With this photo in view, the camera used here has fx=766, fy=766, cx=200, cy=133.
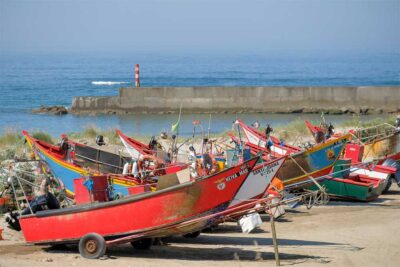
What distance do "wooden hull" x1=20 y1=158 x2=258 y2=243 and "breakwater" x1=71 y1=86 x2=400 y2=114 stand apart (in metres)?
31.0

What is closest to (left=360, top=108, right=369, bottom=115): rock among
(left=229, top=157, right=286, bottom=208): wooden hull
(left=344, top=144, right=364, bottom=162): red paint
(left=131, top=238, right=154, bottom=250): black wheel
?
(left=344, top=144, right=364, bottom=162): red paint

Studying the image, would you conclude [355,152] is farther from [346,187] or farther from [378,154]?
[346,187]

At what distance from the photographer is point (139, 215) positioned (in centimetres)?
1311

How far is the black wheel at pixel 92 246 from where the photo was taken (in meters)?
13.1

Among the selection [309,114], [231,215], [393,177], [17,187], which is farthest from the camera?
[309,114]

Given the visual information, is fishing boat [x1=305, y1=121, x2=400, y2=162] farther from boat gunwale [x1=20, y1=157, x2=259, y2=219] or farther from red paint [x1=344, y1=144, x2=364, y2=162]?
boat gunwale [x1=20, y1=157, x2=259, y2=219]

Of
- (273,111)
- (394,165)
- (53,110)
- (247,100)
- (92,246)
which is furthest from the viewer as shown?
(53,110)

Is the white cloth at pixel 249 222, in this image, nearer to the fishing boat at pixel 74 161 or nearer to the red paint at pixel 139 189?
the red paint at pixel 139 189

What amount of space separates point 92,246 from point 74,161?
228 inches

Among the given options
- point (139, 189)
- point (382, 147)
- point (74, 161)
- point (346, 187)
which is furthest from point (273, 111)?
point (139, 189)

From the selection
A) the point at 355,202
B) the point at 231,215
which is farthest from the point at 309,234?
the point at 355,202

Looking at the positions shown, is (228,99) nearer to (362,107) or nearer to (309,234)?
(362,107)

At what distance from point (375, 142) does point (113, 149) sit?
7587mm

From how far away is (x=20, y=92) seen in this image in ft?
218
